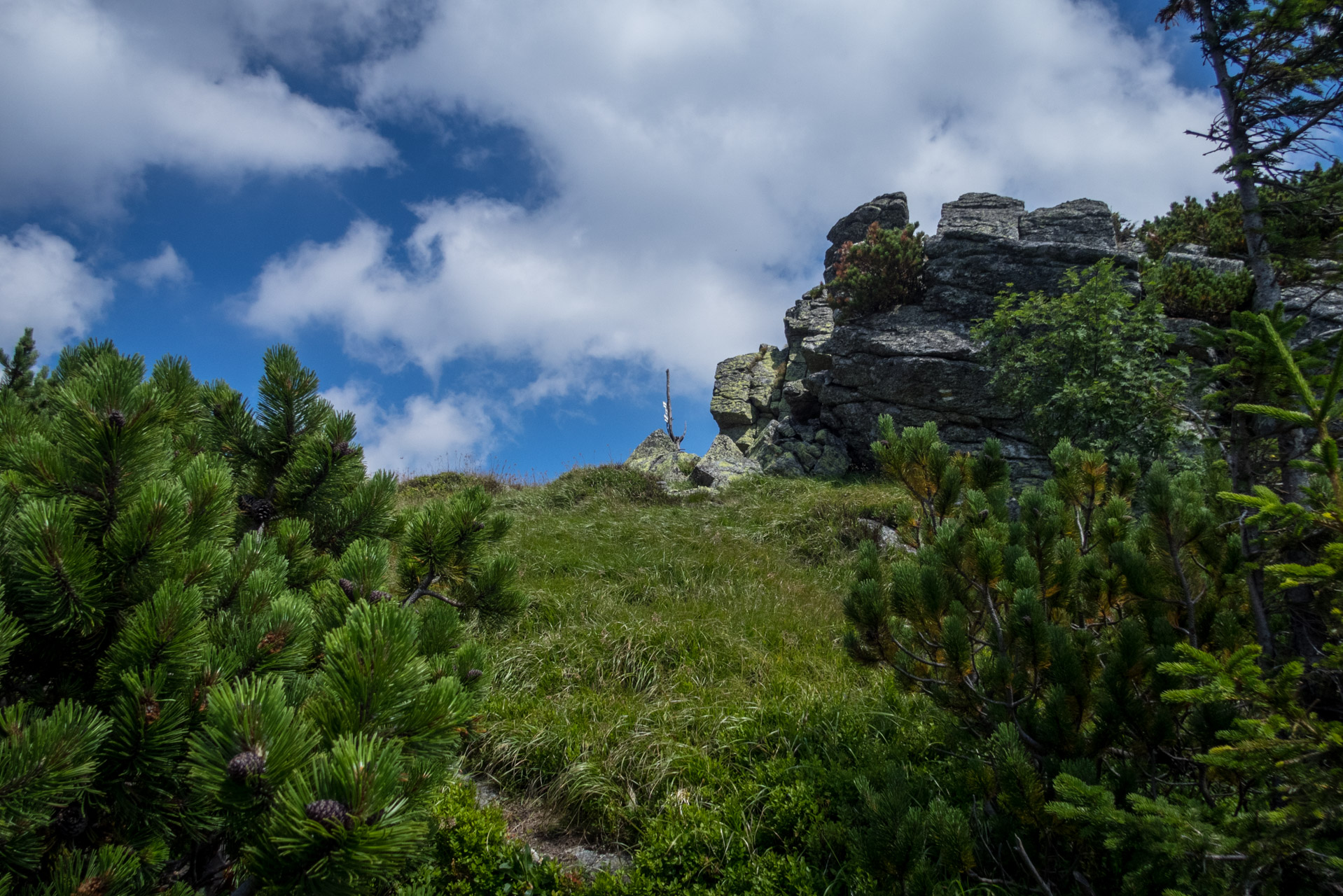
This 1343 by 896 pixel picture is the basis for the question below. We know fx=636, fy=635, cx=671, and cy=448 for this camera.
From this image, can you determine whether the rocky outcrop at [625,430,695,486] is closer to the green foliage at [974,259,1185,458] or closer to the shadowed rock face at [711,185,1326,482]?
the shadowed rock face at [711,185,1326,482]

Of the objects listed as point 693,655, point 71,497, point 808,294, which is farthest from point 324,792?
point 808,294

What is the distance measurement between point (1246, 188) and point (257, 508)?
7.08 m

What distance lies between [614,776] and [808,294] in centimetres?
1824

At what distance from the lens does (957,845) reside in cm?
229

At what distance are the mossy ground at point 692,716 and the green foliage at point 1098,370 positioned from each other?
4556 millimetres

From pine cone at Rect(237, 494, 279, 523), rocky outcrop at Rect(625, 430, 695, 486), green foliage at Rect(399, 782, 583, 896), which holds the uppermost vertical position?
rocky outcrop at Rect(625, 430, 695, 486)

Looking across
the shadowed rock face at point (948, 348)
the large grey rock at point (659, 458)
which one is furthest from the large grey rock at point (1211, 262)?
the large grey rock at point (659, 458)

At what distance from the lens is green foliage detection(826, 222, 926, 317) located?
13523mm

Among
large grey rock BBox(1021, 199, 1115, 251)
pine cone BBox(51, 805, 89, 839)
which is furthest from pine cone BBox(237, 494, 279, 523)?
large grey rock BBox(1021, 199, 1115, 251)

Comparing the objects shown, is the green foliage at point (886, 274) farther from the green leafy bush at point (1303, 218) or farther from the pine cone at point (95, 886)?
the pine cone at point (95, 886)

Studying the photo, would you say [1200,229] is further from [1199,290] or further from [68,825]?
[68,825]

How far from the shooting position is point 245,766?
1106mm

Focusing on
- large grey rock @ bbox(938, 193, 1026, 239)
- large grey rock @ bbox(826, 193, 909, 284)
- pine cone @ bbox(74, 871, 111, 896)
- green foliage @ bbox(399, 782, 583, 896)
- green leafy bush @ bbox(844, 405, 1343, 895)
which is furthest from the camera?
large grey rock @ bbox(826, 193, 909, 284)

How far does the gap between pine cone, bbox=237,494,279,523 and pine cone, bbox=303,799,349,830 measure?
1656mm
